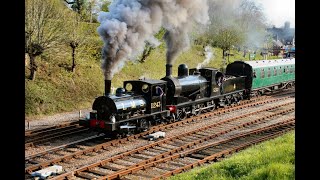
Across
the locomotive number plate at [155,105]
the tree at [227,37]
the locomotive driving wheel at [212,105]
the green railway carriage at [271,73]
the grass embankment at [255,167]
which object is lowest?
the grass embankment at [255,167]

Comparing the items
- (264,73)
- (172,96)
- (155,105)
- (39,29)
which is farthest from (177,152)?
(264,73)

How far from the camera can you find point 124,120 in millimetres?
13672

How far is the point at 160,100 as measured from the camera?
15.4 meters

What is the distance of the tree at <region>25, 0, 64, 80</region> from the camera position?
68.5ft

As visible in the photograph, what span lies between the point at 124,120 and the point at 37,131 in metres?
4.60

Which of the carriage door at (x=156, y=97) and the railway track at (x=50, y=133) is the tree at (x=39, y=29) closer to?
the railway track at (x=50, y=133)

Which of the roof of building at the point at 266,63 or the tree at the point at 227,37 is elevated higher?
the tree at the point at 227,37

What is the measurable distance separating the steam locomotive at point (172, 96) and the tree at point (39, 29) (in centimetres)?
657

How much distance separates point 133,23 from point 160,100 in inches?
135

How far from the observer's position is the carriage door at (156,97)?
14938 millimetres

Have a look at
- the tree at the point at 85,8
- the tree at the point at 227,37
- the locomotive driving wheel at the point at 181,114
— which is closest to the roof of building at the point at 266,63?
the locomotive driving wheel at the point at 181,114

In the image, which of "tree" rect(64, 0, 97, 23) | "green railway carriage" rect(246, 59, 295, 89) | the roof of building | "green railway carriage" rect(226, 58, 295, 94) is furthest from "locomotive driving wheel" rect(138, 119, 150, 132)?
"tree" rect(64, 0, 97, 23)
